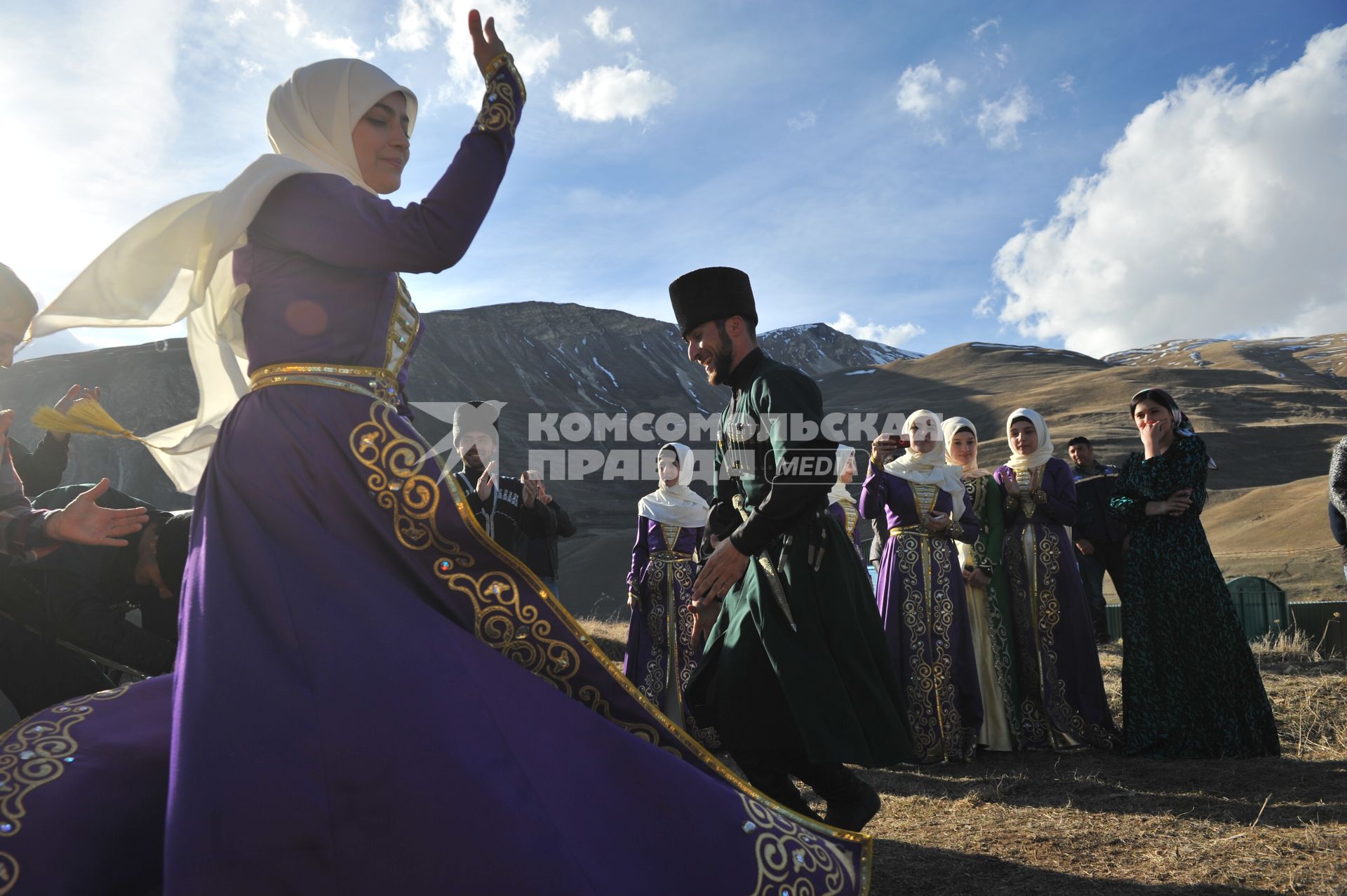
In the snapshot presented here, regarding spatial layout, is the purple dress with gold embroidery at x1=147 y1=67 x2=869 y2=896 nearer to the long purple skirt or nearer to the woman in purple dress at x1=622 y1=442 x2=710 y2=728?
the long purple skirt

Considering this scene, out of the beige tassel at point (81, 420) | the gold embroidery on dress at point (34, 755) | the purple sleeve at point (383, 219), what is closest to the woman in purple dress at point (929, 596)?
the purple sleeve at point (383, 219)

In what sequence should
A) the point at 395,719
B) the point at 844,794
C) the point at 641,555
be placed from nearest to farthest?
the point at 395,719
the point at 844,794
the point at 641,555

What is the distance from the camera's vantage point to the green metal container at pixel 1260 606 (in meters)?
10.5

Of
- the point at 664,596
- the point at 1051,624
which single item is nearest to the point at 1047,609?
the point at 1051,624

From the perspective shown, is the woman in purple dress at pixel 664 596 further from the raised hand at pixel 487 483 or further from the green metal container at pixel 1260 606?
the green metal container at pixel 1260 606

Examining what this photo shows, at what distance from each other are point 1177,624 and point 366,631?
15.8ft

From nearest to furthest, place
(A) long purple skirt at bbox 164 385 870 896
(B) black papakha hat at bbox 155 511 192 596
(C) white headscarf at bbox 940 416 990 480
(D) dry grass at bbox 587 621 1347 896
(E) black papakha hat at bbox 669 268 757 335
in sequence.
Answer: (A) long purple skirt at bbox 164 385 870 896
(B) black papakha hat at bbox 155 511 192 596
(D) dry grass at bbox 587 621 1347 896
(E) black papakha hat at bbox 669 268 757 335
(C) white headscarf at bbox 940 416 990 480

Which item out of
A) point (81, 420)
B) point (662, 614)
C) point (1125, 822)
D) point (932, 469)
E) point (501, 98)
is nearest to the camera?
point (501, 98)

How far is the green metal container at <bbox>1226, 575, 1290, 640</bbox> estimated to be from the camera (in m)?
10.5

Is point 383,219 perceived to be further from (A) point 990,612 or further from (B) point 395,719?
(A) point 990,612

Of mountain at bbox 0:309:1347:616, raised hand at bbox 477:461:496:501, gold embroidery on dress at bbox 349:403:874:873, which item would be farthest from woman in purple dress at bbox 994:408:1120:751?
gold embroidery on dress at bbox 349:403:874:873

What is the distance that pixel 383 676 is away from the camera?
154cm

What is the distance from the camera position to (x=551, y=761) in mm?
1596

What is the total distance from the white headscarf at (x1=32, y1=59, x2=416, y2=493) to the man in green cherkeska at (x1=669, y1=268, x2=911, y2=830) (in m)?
1.35
